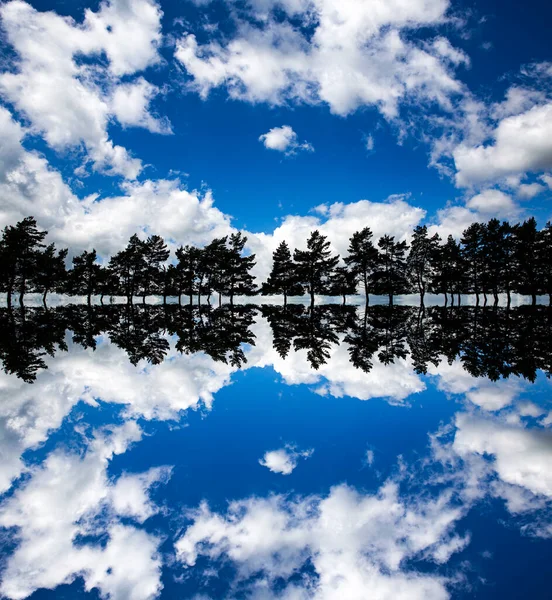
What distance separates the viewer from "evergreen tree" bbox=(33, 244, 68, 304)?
2594 inches

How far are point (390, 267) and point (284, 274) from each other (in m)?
19.1

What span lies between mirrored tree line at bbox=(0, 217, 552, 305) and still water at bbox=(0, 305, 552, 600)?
170 ft

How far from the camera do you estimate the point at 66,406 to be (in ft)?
21.3

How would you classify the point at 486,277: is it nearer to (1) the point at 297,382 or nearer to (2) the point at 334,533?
(1) the point at 297,382

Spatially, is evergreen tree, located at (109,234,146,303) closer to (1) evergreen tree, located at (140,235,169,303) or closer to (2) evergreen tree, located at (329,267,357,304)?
(1) evergreen tree, located at (140,235,169,303)

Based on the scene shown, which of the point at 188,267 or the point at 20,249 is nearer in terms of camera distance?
the point at 20,249

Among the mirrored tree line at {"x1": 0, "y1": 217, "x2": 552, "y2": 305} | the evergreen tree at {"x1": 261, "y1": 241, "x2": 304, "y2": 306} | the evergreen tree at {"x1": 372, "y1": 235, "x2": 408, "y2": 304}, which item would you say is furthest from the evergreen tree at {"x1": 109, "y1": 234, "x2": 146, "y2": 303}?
the evergreen tree at {"x1": 372, "y1": 235, "x2": 408, "y2": 304}

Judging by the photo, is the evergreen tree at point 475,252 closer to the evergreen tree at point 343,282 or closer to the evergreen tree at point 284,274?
the evergreen tree at point 343,282

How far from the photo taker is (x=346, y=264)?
5853 cm

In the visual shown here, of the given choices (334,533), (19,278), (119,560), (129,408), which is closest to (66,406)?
(129,408)

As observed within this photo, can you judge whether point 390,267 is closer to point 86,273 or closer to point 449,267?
point 449,267

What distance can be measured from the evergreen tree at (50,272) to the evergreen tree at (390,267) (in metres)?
58.5

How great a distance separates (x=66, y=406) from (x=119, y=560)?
15.7 feet

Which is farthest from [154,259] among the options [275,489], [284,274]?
[275,489]
